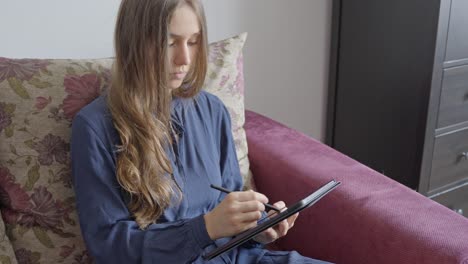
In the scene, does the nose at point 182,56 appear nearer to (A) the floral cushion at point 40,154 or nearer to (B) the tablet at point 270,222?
(A) the floral cushion at point 40,154

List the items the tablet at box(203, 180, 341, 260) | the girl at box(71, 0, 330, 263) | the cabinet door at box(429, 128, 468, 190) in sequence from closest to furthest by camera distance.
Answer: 1. the tablet at box(203, 180, 341, 260)
2. the girl at box(71, 0, 330, 263)
3. the cabinet door at box(429, 128, 468, 190)

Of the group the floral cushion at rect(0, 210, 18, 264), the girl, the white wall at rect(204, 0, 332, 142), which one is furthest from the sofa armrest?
the floral cushion at rect(0, 210, 18, 264)

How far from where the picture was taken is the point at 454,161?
1557mm

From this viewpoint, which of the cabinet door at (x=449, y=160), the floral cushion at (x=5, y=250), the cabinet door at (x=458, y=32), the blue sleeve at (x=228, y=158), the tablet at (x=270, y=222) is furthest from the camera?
the cabinet door at (x=449, y=160)

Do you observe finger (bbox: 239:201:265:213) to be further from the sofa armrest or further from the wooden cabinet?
the wooden cabinet

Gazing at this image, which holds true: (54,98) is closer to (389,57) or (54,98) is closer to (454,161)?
(389,57)

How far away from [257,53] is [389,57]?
420 mm

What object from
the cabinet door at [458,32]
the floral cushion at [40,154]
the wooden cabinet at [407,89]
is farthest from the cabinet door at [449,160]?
the floral cushion at [40,154]

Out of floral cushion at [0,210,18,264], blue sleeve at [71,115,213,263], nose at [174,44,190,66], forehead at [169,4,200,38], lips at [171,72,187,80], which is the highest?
forehead at [169,4,200,38]

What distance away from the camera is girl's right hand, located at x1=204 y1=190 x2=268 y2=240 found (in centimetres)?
76

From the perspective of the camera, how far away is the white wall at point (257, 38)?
3.91 feet

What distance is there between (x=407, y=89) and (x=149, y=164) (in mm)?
915

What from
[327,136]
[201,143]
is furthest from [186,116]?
[327,136]

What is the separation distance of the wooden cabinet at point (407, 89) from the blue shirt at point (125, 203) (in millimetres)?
718
